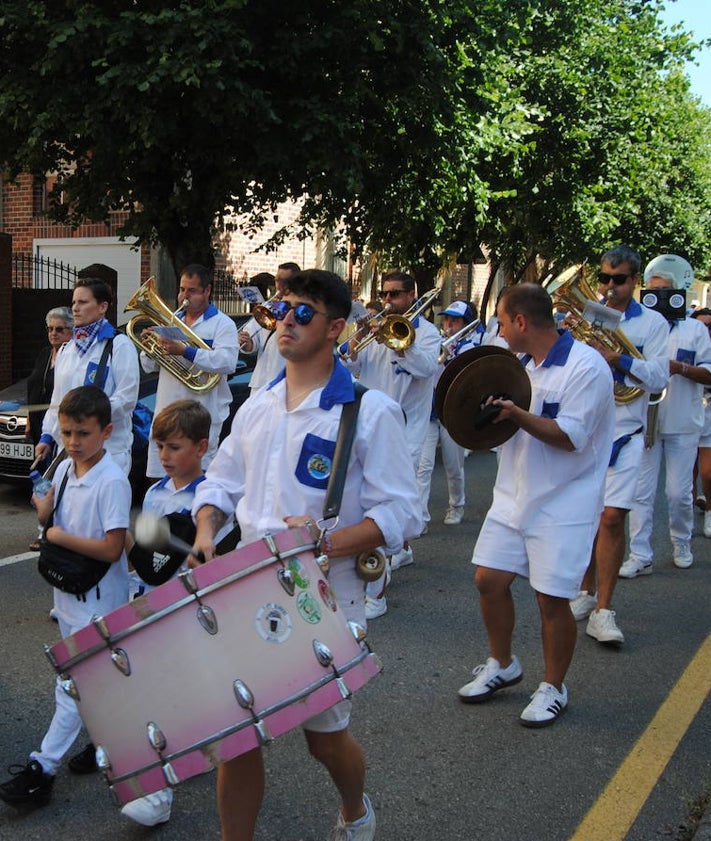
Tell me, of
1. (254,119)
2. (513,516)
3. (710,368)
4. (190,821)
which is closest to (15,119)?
(254,119)

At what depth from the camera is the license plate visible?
333 inches

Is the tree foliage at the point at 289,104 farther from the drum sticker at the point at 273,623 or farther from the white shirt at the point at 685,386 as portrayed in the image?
the drum sticker at the point at 273,623

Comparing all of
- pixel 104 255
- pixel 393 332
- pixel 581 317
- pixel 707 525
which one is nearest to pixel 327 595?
pixel 581 317

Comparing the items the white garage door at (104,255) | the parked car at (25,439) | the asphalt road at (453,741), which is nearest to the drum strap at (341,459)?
the asphalt road at (453,741)

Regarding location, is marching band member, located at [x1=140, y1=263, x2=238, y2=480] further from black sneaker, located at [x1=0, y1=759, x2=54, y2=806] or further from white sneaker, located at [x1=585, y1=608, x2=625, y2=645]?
black sneaker, located at [x1=0, y1=759, x2=54, y2=806]

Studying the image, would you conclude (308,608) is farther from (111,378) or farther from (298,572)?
(111,378)

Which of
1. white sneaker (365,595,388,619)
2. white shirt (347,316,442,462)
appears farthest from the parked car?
white sneaker (365,595,388,619)

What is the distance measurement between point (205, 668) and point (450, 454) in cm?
609

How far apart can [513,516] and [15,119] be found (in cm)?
807

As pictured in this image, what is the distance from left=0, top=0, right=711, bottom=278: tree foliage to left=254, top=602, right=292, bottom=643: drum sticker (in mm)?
7538

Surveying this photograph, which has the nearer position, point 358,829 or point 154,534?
point 154,534

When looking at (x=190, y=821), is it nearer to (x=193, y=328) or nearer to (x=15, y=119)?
Result: (x=193, y=328)

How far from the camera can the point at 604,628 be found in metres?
5.38

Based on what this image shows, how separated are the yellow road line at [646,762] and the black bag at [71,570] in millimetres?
1895
